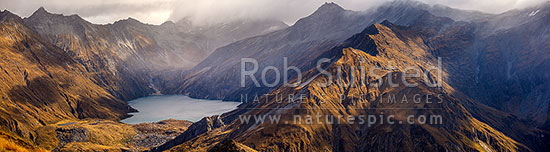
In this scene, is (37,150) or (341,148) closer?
(37,150)

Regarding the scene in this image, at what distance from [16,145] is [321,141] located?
167261mm

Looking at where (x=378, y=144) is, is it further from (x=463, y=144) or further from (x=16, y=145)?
(x=16, y=145)

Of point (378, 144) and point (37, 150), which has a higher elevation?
point (37, 150)

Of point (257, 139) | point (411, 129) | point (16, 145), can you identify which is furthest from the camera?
point (411, 129)

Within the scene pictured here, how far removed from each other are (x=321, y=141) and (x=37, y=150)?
165 metres

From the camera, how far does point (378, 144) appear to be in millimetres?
197000

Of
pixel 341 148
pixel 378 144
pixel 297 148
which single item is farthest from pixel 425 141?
pixel 297 148

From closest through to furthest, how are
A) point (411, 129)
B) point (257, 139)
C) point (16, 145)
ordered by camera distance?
point (16, 145), point (257, 139), point (411, 129)

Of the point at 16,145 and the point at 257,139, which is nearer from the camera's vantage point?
→ the point at 16,145

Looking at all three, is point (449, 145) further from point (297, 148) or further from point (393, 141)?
point (297, 148)

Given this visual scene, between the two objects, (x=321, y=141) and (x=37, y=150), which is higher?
(x=37, y=150)

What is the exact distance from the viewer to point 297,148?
190500 mm

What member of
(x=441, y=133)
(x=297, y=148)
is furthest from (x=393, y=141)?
(x=297, y=148)

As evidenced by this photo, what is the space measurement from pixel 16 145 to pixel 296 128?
161m
